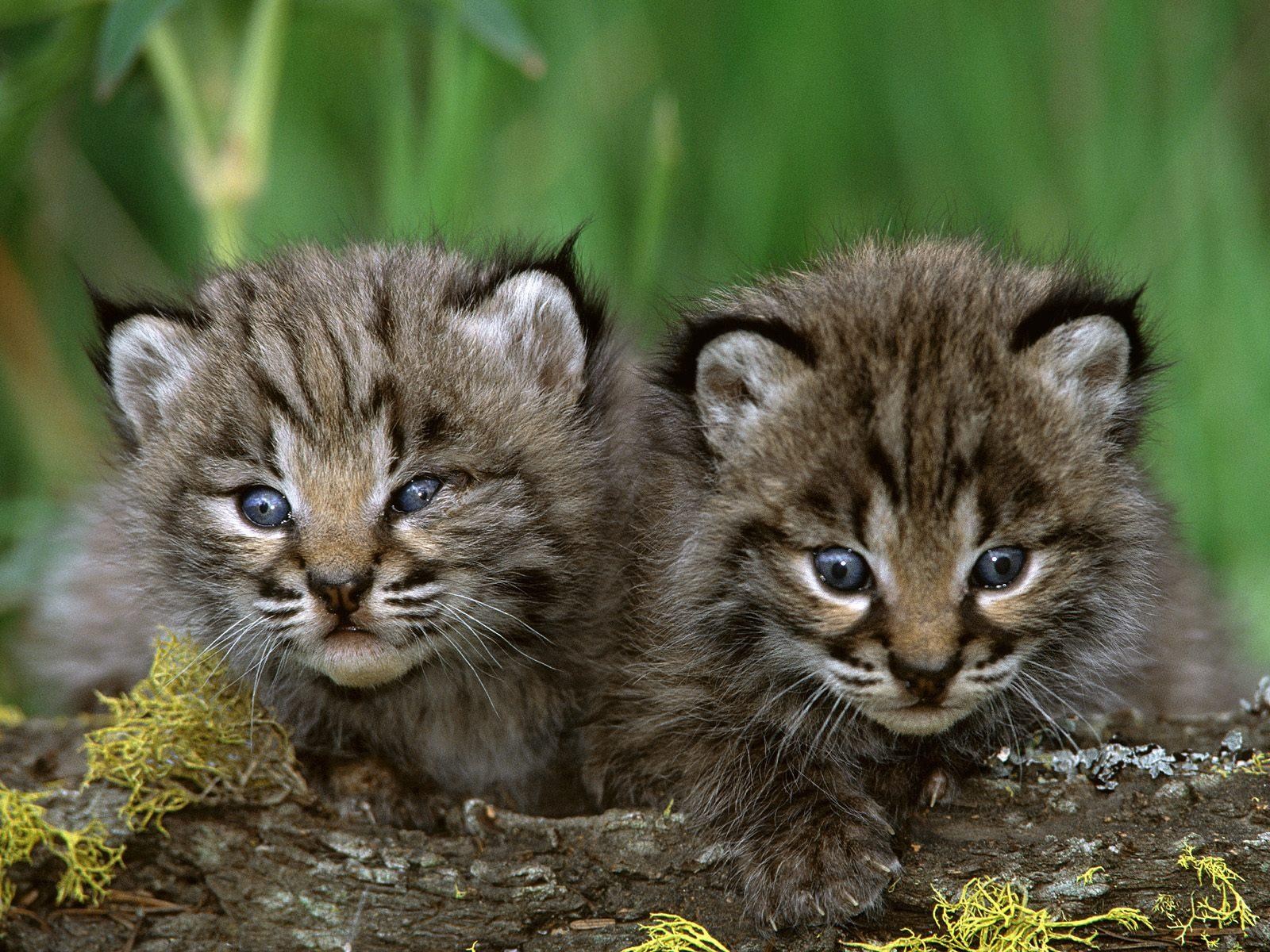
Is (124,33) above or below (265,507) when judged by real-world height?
above

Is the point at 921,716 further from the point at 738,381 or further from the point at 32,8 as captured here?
the point at 32,8

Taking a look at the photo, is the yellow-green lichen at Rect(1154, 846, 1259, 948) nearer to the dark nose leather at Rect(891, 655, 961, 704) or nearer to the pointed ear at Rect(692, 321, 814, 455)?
the dark nose leather at Rect(891, 655, 961, 704)

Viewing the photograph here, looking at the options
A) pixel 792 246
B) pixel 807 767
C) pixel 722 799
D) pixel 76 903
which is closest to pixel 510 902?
pixel 722 799

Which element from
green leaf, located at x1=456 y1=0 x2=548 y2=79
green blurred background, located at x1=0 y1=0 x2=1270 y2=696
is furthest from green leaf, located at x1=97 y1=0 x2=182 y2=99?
green leaf, located at x1=456 y1=0 x2=548 y2=79

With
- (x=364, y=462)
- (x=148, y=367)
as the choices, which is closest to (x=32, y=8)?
(x=148, y=367)

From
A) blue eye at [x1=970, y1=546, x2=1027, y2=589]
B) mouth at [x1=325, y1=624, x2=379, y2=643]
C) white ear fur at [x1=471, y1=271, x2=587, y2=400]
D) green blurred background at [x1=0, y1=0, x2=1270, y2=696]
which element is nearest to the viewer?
blue eye at [x1=970, y1=546, x2=1027, y2=589]

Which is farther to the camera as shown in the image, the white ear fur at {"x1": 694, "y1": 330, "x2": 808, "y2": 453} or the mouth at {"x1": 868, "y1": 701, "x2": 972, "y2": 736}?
the white ear fur at {"x1": 694, "y1": 330, "x2": 808, "y2": 453}
